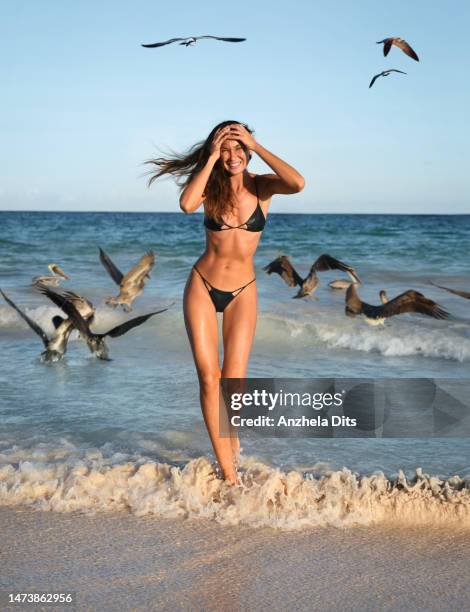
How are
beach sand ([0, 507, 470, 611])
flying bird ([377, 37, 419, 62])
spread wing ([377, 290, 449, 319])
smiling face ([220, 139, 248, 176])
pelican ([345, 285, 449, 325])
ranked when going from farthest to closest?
pelican ([345, 285, 449, 325])
spread wing ([377, 290, 449, 319])
flying bird ([377, 37, 419, 62])
smiling face ([220, 139, 248, 176])
beach sand ([0, 507, 470, 611])

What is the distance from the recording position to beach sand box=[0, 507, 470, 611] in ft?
10.1

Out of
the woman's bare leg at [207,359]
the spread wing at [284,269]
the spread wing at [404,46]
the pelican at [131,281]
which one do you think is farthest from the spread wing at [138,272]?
the woman's bare leg at [207,359]

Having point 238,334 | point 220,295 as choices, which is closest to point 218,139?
point 220,295

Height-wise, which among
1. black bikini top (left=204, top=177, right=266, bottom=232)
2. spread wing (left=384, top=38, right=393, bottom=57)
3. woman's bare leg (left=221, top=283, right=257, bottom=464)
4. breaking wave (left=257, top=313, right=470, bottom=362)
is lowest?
breaking wave (left=257, top=313, right=470, bottom=362)

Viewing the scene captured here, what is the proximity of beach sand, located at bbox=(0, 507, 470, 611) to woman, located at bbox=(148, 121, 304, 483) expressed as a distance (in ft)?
2.08

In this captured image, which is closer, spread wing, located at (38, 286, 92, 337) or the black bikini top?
the black bikini top

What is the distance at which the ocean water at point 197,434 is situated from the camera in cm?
394

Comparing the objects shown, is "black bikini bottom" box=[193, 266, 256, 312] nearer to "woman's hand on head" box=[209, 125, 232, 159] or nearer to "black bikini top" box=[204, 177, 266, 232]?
"black bikini top" box=[204, 177, 266, 232]

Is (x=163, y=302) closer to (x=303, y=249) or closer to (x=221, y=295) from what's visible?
(x=221, y=295)

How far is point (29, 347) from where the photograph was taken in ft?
28.1

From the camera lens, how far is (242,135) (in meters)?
3.98

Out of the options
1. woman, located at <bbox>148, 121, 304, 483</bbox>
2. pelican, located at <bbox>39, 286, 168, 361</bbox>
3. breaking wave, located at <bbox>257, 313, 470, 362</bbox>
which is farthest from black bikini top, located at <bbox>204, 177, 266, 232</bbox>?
breaking wave, located at <bbox>257, 313, 470, 362</bbox>

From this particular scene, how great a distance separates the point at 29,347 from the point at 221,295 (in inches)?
192

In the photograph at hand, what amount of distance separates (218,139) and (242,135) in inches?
5.0
